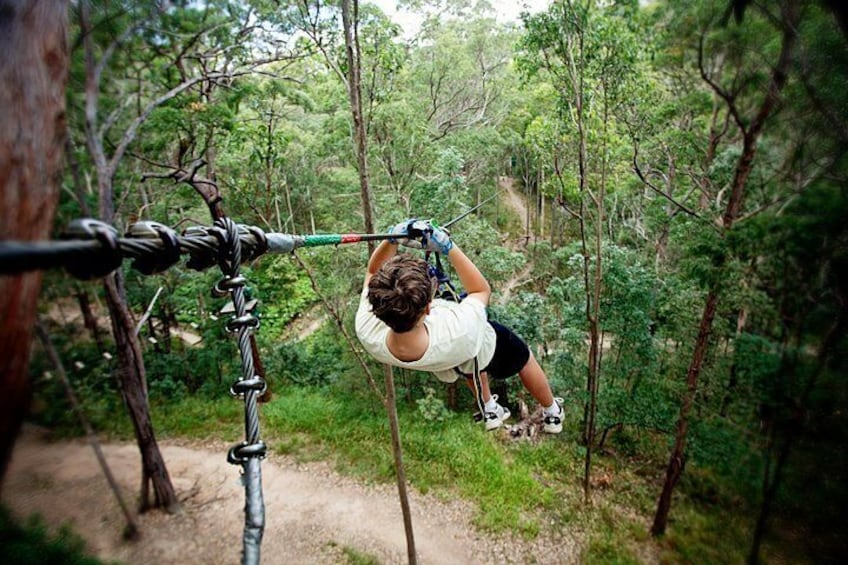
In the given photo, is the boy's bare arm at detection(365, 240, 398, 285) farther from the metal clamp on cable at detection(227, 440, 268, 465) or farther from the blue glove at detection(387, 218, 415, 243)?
the metal clamp on cable at detection(227, 440, 268, 465)

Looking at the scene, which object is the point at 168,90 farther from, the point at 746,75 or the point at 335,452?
the point at 335,452

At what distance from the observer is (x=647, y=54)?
518 centimetres

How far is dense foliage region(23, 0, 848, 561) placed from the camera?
2619 millimetres

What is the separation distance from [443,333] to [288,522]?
7.00 metres

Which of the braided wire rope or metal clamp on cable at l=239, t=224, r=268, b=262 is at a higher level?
metal clamp on cable at l=239, t=224, r=268, b=262

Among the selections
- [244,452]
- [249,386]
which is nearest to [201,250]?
[249,386]

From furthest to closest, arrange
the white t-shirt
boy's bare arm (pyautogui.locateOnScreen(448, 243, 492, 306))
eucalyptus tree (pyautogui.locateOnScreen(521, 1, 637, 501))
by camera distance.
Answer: eucalyptus tree (pyautogui.locateOnScreen(521, 1, 637, 501))
boy's bare arm (pyautogui.locateOnScreen(448, 243, 492, 306))
the white t-shirt

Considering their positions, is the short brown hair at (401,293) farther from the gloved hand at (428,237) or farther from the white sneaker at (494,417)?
the white sneaker at (494,417)

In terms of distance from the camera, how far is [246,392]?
0.85 metres

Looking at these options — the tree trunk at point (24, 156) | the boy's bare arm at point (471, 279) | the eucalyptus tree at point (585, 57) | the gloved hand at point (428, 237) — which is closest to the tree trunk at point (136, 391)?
the gloved hand at point (428, 237)

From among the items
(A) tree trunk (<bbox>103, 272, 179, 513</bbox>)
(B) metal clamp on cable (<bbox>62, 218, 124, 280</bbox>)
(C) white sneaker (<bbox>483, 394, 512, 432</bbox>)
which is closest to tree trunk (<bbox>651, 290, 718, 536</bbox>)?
(C) white sneaker (<bbox>483, 394, 512, 432</bbox>)

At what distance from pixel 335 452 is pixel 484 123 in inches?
553

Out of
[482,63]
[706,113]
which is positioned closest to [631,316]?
[706,113]

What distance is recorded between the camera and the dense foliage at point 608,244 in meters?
2.62
